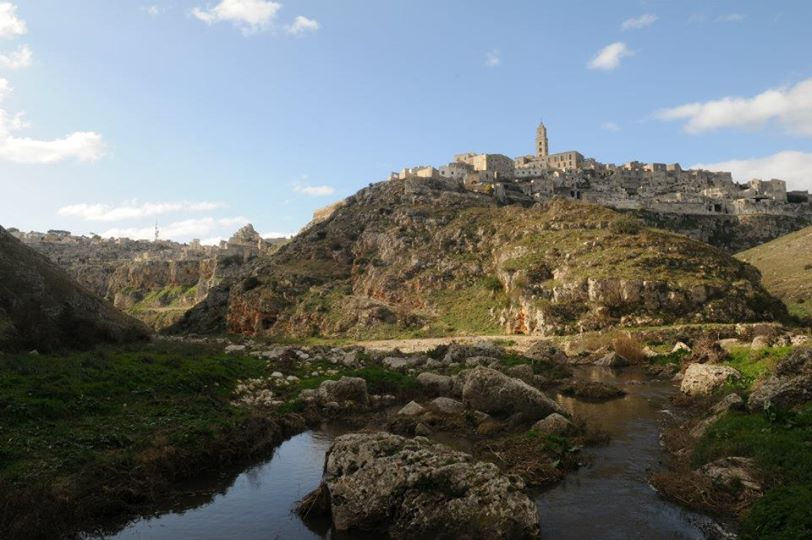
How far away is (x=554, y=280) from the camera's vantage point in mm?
62000

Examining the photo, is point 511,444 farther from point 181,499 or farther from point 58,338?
point 58,338

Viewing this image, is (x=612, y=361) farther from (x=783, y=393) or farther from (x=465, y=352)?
(x=783, y=393)

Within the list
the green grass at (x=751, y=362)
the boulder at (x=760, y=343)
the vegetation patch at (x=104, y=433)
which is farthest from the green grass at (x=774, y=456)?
the boulder at (x=760, y=343)

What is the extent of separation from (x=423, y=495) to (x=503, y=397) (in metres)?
10.8

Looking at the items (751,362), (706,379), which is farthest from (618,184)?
(706,379)

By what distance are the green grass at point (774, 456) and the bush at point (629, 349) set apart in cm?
2444

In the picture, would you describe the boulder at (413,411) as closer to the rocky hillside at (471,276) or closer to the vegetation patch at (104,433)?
the vegetation patch at (104,433)

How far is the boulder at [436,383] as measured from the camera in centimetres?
2840

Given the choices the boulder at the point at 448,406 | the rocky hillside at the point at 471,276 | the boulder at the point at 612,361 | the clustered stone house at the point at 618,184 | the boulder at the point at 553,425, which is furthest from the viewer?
the clustered stone house at the point at 618,184

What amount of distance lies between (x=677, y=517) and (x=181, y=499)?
12.3 m

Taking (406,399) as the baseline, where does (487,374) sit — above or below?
above

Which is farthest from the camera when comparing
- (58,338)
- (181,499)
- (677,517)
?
(58,338)

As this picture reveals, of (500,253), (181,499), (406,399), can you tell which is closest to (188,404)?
(181,499)

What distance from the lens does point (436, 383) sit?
29.1m
